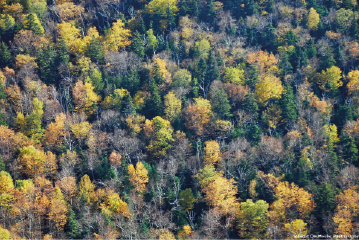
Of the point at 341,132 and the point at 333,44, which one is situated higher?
the point at 333,44

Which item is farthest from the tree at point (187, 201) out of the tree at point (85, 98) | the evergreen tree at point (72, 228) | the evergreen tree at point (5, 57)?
the evergreen tree at point (5, 57)

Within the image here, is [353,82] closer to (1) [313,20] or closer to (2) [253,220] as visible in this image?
(1) [313,20]

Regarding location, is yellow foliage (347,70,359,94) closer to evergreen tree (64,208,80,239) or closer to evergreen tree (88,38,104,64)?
evergreen tree (88,38,104,64)

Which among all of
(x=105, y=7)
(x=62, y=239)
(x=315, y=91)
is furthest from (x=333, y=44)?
(x=62, y=239)

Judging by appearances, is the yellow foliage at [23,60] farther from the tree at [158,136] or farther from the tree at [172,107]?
the tree at [172,107]

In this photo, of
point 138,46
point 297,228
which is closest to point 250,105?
point 297,228

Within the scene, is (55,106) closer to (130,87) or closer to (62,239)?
(130,87)
